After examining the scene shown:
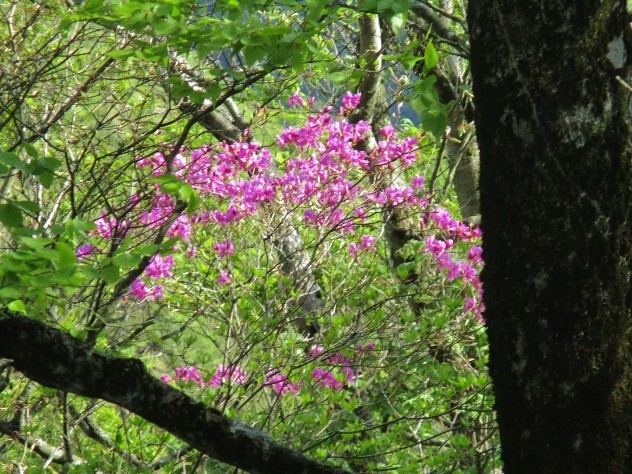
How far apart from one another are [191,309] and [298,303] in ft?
5.96

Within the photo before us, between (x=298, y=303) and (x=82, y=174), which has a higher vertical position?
(x=82, y=174)

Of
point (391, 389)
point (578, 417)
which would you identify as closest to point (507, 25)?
point (578, 417)

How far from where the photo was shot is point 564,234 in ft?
6.28

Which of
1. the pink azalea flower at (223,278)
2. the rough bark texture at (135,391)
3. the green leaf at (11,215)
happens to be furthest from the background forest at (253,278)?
the rough bark texture at (135,391)

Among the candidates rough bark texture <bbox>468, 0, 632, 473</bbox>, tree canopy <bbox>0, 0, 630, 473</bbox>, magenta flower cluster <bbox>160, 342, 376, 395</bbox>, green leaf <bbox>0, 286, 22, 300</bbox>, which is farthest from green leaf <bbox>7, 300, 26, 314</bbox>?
magenta flower cluster <bbox>160, 342, 376, 395</bbox>

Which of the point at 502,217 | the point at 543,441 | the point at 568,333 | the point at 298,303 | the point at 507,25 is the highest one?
the point at 298,303

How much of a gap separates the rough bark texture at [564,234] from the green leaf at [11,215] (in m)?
1.30

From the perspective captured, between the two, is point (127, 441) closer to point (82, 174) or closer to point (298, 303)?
point (298, 303)

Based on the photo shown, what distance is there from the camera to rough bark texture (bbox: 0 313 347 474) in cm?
206

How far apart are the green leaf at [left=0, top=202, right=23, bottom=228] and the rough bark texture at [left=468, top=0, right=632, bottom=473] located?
1.30m

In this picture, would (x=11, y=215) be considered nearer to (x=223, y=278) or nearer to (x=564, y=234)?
(x=564, y=234)

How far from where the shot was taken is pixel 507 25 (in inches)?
78.5

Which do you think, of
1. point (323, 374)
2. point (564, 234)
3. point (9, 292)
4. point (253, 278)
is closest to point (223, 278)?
point (253, 278)

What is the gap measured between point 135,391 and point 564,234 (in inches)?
44.9
